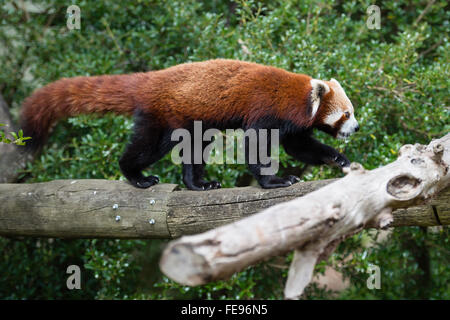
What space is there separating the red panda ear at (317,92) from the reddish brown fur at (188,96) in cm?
4

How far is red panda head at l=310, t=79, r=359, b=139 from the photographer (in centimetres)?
313

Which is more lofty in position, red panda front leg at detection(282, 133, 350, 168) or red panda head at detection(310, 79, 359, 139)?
red panda head at detection(310, 79, 359, 139)

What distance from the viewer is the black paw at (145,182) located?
309 centimetres

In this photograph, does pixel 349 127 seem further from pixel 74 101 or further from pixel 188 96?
pixel 74 101

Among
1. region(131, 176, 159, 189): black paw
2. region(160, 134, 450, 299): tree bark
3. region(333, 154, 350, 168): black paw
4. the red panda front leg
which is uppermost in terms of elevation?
the red panda front leg

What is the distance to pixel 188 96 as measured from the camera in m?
3.16

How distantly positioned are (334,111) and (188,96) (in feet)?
3.24

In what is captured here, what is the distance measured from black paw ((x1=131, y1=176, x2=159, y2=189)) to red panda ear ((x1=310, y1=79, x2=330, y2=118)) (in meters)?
1.15

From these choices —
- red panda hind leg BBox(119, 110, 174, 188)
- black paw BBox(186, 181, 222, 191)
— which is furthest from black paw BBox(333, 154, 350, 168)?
red panda hind leg BBox(119, 110, 174, 188)

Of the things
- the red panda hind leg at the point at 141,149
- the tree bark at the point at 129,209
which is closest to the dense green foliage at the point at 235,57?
the red panda hind leg at the point at 141,149

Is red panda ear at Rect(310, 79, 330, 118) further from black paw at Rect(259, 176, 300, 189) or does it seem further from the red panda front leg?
black paw at Rect(259, 176, 300, 189)

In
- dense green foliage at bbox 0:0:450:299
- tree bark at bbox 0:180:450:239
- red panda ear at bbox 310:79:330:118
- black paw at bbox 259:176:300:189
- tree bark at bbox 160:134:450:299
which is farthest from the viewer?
dense green foliage at bbox 0:0:450:299

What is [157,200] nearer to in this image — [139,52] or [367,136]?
[367,136]

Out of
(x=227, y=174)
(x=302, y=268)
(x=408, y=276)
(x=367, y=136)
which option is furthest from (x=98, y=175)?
(x=408, y=276)
